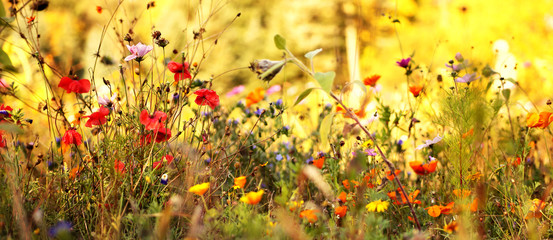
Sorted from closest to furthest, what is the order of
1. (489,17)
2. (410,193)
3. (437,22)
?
1. (410,193)
2. (489,17)
3. (437,22)

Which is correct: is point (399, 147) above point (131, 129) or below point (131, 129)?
below

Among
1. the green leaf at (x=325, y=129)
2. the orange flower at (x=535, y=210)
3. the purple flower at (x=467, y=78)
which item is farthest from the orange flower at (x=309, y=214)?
the purple flower at (x=467, y=78)

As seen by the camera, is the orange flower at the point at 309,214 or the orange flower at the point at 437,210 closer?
the orange flower at the point at 309,214

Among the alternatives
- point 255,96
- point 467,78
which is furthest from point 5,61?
point 467,78

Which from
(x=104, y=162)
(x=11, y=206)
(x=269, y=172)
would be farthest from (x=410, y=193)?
(x=11, y=206)

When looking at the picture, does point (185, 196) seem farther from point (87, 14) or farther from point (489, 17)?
point (87, 14)

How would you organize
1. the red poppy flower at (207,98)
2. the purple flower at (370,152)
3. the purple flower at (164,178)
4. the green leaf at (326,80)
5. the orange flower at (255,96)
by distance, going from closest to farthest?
the green leaf at (326,80), the purple flower at (164,178), the red poppy flower at (207,98), the purple flower at (370,152), the orange flower at (255,96)

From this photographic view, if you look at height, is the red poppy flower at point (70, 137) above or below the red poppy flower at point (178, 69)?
below

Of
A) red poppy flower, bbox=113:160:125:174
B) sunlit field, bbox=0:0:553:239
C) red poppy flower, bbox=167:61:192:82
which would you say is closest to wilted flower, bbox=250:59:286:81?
sunlit field, bbox=0:0:553:239

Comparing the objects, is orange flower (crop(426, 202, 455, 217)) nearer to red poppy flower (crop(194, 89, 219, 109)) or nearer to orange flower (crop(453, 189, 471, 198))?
orange flower (crop(453, 189, 471, 198))

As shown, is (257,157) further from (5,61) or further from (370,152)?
(5,61)

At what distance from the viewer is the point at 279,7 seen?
21.5ft

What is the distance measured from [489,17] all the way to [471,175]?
4.53m

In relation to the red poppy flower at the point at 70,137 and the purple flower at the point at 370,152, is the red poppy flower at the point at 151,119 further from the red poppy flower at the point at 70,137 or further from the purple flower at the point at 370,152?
the purple flower at the point at 370,152
